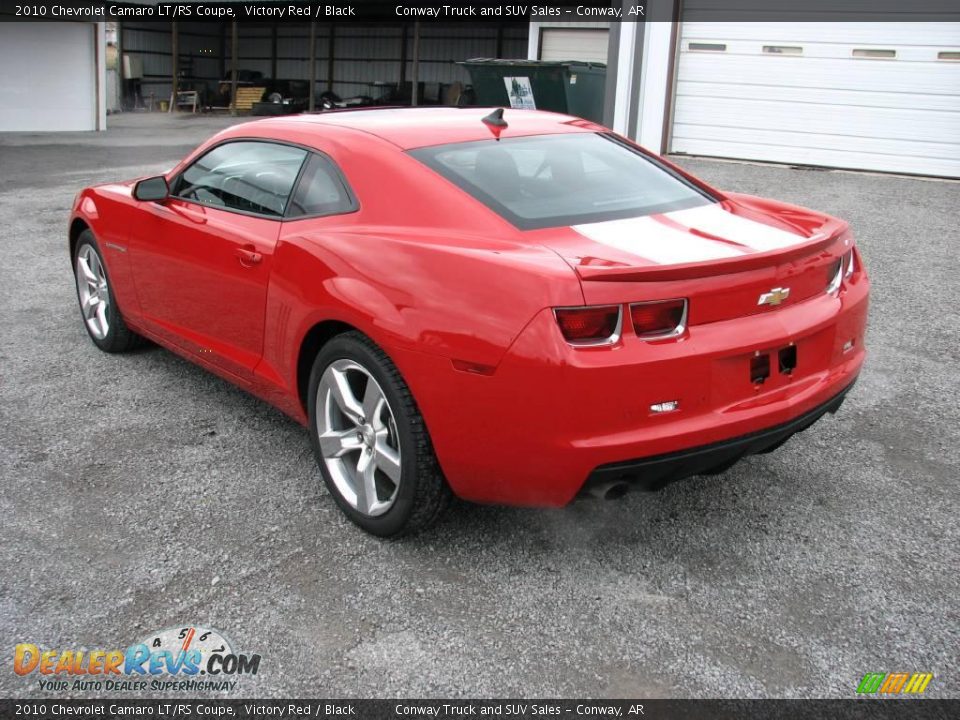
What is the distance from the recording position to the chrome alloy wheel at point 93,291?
17.3 feet

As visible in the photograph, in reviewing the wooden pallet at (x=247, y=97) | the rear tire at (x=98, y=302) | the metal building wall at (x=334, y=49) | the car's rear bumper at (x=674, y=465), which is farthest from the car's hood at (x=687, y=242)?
the wooden pallet at (x=247, y=97)

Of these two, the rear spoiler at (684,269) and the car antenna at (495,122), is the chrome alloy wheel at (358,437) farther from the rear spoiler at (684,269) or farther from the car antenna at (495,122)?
the car antenna at (495,122)

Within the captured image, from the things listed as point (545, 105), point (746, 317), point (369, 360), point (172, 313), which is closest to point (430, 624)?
point (369, 360)

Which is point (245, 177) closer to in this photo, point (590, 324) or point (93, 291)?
point (93, 291)

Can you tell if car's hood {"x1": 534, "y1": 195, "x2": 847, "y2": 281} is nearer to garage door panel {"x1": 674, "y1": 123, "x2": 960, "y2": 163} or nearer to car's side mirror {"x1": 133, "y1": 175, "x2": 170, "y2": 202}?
car's side mirror {"x1": 133, "y1": 175, "x2": 170, "y2": 202}

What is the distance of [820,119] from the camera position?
40.8 ft

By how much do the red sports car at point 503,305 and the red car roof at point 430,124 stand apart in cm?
2

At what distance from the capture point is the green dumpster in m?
16.5

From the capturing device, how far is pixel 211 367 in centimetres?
426

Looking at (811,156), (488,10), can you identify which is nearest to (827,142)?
(811,156)

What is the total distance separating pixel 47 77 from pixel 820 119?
15768 mm

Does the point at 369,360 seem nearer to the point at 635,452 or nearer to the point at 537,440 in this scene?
the point at 537,440

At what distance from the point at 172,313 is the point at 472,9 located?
25803 mm

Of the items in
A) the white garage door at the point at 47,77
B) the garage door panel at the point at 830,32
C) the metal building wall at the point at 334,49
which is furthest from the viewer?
the metal building wall at the point at 334,49
